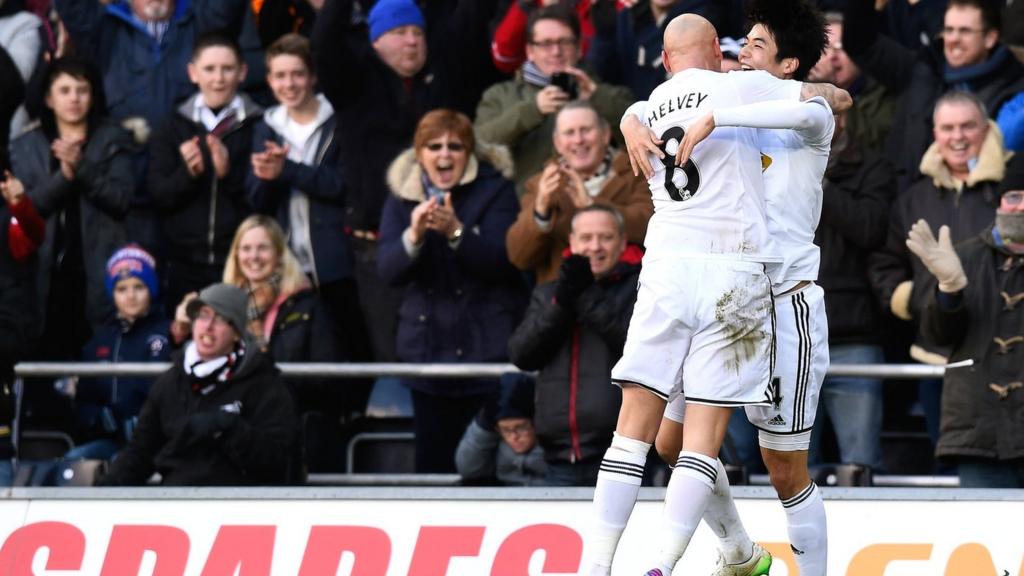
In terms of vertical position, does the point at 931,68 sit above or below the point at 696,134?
above

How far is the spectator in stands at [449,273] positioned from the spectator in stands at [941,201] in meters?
2.10

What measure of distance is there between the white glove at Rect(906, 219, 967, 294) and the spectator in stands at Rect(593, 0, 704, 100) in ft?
7.44

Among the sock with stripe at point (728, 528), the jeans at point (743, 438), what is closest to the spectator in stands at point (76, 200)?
the jeans at point (743, 438)

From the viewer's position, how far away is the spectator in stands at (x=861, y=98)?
Result: 36.9ft

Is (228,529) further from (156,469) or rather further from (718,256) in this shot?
(718,256)

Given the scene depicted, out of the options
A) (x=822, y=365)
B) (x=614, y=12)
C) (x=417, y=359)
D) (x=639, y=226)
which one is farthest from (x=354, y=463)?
(x=822, y=365)

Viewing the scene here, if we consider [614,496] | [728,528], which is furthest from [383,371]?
[614,496]

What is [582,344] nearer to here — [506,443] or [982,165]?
[506,443]

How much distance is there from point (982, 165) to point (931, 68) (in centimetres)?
107

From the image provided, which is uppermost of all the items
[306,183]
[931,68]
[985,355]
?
[931,68]

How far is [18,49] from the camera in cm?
1304

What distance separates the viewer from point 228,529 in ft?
29.1

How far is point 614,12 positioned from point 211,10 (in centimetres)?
272

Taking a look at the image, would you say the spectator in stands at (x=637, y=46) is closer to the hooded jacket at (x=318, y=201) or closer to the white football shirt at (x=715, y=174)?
the hooded jacket at (x=318, y=201)
